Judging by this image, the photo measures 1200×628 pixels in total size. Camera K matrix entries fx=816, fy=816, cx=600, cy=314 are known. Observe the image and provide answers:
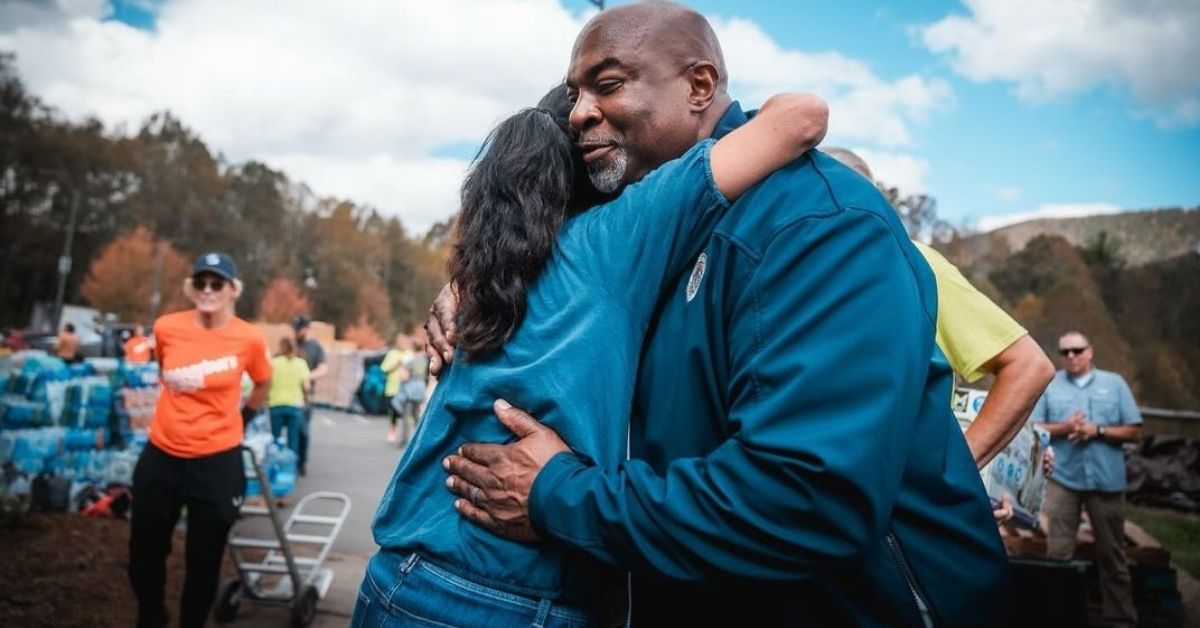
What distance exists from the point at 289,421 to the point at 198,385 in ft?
19.7

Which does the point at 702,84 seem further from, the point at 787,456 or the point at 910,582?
the point at 910,582

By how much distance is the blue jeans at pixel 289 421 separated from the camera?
10383 millimetres

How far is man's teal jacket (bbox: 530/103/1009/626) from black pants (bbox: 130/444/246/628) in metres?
3.78

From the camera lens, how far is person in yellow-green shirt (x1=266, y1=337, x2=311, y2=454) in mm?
10375

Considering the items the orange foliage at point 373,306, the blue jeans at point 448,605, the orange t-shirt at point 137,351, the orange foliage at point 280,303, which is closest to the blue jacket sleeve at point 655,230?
the blue jeans at point 448,605

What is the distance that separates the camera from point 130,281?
67.3 metres

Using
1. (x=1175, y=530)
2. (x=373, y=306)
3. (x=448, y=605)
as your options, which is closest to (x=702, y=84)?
(x=448, y=605)

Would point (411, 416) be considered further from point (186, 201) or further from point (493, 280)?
point (186, 201)

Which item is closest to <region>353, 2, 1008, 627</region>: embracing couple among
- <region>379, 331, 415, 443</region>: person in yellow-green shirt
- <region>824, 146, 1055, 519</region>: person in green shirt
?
<region>824, 146, 1055, 519</region>: person in green shirt

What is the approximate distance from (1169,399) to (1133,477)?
39.2 ft

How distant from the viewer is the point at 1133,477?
40.0ft

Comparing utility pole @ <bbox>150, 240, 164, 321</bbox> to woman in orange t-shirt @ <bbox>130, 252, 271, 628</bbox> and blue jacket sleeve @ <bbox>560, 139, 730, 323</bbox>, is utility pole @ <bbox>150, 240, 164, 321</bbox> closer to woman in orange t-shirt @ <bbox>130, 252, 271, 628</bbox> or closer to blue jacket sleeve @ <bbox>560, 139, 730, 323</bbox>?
woman in orange t-shirt @ <bbox>130, 252, 271, 628</bbox>

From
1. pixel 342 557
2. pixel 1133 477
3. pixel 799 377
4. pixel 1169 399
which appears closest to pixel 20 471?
pixel 342 557

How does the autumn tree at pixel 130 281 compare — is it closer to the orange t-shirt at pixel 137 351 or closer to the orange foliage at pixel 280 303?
the orange foliage at pixel 280 303
